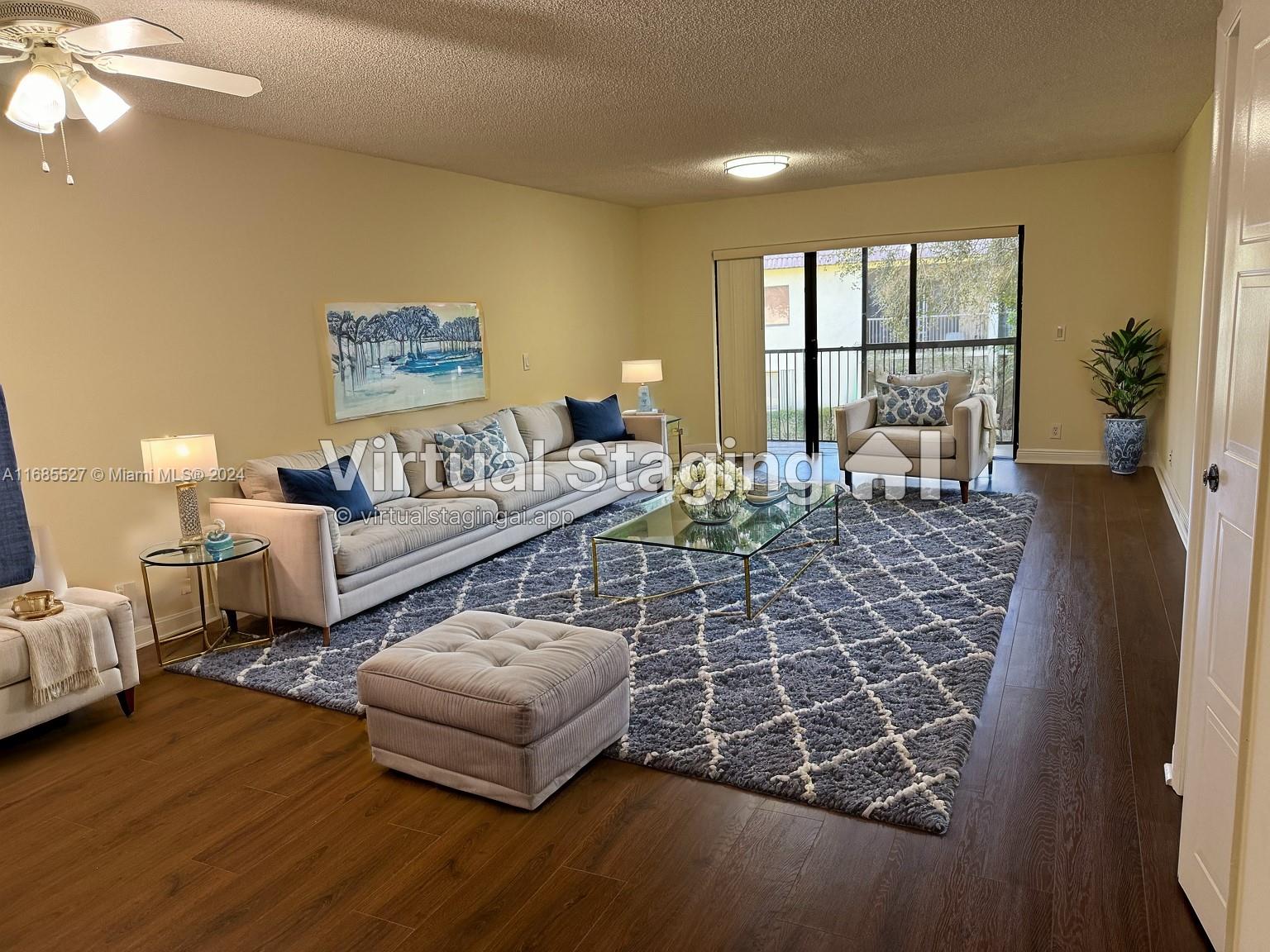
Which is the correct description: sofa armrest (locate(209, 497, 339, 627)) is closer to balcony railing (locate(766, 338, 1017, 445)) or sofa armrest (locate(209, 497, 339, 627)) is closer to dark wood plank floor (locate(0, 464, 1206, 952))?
dark wood plank floor (locate(0, 464, 1206, 952))

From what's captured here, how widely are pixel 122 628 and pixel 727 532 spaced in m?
2.61

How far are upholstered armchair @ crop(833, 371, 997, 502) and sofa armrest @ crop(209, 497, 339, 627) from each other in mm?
3778

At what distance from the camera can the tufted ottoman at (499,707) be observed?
97.4 inches

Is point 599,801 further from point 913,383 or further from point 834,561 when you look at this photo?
point 913,383

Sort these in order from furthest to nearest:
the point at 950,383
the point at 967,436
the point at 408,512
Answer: the point at 950,383 → the point at 967,436 → the point at 408,512

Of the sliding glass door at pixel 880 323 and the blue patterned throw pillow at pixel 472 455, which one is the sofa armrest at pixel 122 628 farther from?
the sliding glass door at pixel 880 323

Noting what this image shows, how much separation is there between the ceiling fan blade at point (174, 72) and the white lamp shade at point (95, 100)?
6 cm

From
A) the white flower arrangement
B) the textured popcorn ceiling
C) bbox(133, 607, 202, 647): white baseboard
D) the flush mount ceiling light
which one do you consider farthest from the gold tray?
the flush mount ceiling light

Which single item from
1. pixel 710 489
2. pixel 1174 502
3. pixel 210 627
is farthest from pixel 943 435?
pixel 210 627

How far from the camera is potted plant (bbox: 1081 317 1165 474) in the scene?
6527mm

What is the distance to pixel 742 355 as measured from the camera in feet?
27.4

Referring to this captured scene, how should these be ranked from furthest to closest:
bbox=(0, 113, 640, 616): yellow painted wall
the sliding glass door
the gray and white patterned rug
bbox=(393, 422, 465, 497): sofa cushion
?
the sliding glass door, bbox=(393, 422, 465, 497): sofa cushion, bbox=(0, 113, 640, 616): yellow painted wall, the gray and white patterned rug

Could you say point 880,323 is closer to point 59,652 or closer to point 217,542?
point 217,542

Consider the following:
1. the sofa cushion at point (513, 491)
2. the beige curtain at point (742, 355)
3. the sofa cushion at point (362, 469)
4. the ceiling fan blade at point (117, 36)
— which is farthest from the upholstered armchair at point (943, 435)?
the ceiling fan blade at point (117, 36)
